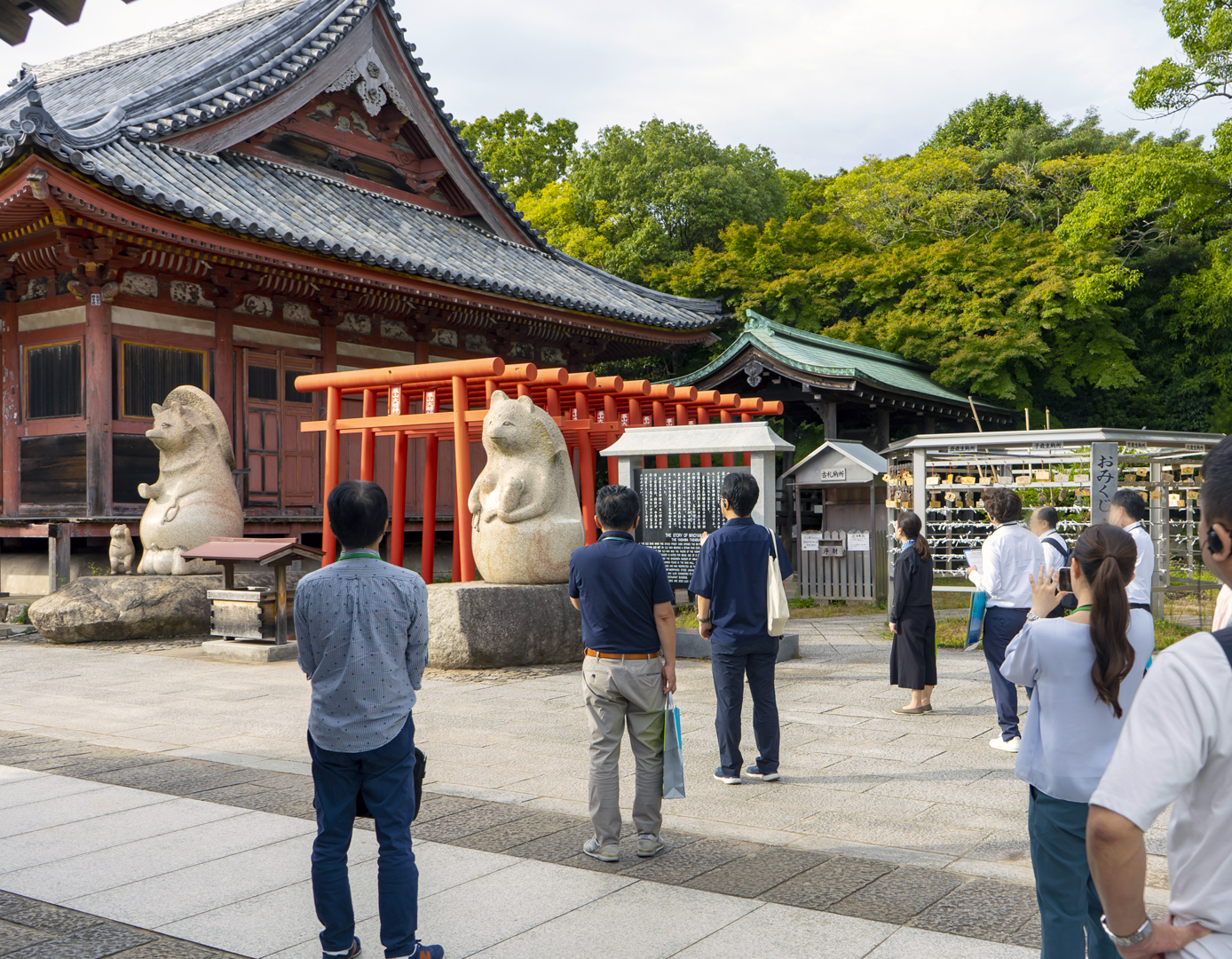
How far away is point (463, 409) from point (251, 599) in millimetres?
2853

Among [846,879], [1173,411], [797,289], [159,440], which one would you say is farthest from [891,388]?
[846,879]

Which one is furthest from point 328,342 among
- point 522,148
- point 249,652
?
point 522,148

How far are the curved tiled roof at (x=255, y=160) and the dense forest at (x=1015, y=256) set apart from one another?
465 cm

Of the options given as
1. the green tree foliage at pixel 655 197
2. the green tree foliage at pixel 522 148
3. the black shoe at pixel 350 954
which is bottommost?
the black shoe at pixel 350 954

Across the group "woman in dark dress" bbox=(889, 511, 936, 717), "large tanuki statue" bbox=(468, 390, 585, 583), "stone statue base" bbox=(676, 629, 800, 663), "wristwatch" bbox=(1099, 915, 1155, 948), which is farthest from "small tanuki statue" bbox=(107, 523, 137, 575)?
"wristwatch" bbox=(1099, 915, 1155, 948)

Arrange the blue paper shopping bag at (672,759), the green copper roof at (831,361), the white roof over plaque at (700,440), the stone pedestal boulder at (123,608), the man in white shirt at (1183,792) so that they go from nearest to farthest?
the man in white shirt at (1183,792), the blue paper shopping bag at (672,759), the white roof over plaque at (700,440), the stone pedestal boulder at (123,608), the green copper roof at (831,361)

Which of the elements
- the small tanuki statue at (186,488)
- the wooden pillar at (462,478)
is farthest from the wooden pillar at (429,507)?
Answer: the small tanuki statue at (186,488)

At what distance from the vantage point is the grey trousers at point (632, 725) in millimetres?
4262

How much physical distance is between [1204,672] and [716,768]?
13.9ft

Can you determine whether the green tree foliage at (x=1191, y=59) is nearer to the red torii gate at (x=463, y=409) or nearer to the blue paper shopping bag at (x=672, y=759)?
the red torii gate at (x=463, y=409)

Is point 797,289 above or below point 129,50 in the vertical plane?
below

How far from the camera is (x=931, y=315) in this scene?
20891 millimetres

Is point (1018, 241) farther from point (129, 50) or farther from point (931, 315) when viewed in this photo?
point (129, 50)

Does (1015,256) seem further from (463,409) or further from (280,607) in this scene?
(280,607)
